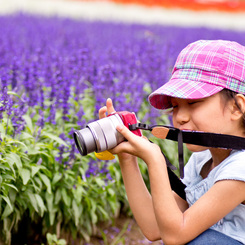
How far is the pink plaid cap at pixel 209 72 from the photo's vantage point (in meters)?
1.97

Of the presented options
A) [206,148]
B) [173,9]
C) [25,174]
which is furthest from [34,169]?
[173,9]

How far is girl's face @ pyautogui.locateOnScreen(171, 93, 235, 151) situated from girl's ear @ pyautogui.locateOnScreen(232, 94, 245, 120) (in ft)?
0.07

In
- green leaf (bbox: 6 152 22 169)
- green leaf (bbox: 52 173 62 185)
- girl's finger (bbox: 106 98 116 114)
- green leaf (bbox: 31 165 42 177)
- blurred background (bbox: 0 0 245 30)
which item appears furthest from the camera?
blurred background (bbox: 0 0 245 30)

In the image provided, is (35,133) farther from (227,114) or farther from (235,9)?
(235,9)

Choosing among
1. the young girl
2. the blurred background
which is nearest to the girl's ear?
the young girl

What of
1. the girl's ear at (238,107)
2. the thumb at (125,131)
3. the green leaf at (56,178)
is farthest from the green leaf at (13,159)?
the girl's ear at (238,107)

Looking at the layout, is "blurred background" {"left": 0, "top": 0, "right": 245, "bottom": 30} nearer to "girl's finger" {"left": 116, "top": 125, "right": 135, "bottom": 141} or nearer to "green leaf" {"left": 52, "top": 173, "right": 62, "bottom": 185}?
"green leaf" {"left": 52, "top": 173, "right": 62, "bottom": 185}

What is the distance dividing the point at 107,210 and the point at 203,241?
146cm

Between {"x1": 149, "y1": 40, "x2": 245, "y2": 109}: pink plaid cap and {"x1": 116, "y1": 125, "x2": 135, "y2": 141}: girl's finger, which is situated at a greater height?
{"x1": 149, "y1": 40, "x2": 245, "y2": 109}: pink plaid cap

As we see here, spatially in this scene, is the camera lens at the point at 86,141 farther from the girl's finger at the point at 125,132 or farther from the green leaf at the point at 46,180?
the green leaf at the point at 46,180

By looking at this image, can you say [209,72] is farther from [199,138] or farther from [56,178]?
[56,178]

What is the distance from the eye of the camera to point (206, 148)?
2.04m

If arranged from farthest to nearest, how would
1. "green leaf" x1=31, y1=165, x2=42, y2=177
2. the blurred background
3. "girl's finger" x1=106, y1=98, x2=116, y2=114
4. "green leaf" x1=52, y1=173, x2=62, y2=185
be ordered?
the blurred background, "green leaf" x1=52, y1=173, x2=62, y2=185, "green leaf" x1=31, y1=165, x2=42, y2=177, "girl's finger" x1=106, y1=98, x2=116, y2=114

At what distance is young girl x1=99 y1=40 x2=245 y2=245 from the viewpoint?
193 cm
